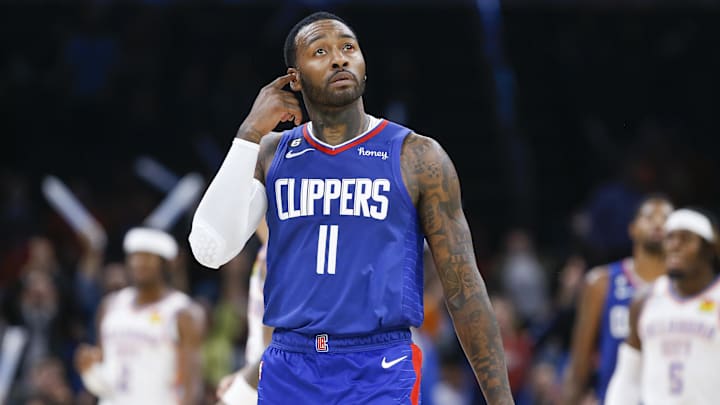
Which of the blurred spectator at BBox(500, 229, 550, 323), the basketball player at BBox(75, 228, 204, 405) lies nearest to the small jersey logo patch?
the basketball player at BBox(75, 228, 204, 405)

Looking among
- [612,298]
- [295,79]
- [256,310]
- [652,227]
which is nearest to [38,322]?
[256,310]

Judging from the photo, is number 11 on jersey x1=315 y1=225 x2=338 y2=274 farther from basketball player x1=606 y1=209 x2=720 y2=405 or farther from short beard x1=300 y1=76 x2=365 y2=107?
basketball player x1=606 y1=209 x2=720 y2=405

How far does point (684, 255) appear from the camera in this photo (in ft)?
23.7

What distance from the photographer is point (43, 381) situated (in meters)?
11.9

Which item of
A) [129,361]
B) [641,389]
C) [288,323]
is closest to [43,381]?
[129,361]

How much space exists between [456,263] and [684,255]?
3.09 metres

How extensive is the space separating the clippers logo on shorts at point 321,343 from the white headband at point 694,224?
341cm

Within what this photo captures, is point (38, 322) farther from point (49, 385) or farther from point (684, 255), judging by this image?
point (684, 255)

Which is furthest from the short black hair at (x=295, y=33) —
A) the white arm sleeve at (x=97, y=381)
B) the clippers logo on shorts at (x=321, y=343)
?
the white arm sleeve at (x=97, y=381)

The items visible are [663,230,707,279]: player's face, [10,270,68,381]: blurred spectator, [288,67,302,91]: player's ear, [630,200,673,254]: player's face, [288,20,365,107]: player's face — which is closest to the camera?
[288,20,365,107]: player's face

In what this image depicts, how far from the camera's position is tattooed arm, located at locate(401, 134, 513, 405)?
4.46 metres

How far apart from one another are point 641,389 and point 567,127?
32.4 feet

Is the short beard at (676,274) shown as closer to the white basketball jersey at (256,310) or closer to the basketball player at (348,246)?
the white basketball jersey at (256,310)

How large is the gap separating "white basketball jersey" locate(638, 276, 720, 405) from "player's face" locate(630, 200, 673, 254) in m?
1.15
